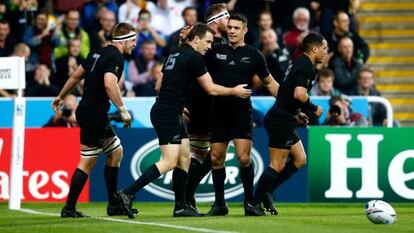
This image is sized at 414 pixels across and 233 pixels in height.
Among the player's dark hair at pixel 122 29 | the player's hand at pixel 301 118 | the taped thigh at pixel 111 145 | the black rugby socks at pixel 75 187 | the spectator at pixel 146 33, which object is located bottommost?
the black rugby socks at pixel 75 187

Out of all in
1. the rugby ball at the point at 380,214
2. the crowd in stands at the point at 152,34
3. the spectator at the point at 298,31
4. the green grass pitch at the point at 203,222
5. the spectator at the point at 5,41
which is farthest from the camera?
the spectator at the point at 298,31

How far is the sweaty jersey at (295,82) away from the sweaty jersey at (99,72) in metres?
1.86

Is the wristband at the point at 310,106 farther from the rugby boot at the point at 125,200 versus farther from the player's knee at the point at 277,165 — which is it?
the rugby boot at the point at 125,200

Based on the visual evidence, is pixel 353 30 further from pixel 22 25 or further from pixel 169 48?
pixel 22 25

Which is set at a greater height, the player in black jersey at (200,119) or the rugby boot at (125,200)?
the player in black jersey at (200,119)

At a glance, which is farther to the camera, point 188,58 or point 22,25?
point 22,25

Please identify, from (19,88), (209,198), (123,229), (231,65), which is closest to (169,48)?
(209,198)

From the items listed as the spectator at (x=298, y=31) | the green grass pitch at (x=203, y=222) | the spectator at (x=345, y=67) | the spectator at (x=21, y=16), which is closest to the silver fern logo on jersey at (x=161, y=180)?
the green grass pitch at (x=203, y=222)

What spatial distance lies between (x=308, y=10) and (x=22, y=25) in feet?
16.8

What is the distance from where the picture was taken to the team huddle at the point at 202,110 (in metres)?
14.2

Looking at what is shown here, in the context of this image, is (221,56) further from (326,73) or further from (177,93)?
(326,73)

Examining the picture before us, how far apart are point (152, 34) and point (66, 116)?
3556 millimetres

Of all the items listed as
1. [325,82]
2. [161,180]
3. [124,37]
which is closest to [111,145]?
[124,37]

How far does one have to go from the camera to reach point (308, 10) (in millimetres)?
23438
